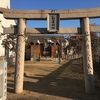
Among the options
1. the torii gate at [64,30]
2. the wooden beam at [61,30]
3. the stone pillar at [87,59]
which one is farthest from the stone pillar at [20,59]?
the stone pillar at [87,59]

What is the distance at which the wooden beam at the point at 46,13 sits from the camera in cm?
735

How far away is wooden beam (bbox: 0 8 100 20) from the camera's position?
735 centimetres

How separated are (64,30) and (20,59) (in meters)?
2.42

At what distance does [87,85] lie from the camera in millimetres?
7285

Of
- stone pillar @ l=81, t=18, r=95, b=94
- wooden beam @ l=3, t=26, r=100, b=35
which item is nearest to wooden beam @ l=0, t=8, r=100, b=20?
stone pillar @ l=81, t=18, r=95, b=94

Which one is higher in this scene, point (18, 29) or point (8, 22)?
point (8, 22)

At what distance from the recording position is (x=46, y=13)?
7.50m

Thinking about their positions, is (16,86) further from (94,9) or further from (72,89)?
(94,9)

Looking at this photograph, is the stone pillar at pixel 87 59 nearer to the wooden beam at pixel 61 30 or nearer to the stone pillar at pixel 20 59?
the wooden beam at pixel 61 30

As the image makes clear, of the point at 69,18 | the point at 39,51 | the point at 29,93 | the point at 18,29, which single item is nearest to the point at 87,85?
the point at 29,93

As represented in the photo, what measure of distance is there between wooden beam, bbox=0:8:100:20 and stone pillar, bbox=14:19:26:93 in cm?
33

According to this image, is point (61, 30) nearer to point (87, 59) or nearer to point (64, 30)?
point (64, 30)

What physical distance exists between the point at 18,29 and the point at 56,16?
186 cm

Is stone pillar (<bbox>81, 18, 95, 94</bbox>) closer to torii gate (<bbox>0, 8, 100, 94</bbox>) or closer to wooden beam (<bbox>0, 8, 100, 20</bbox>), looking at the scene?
torii gate (<bbox>0, 8, 100, 94</bbox>)
